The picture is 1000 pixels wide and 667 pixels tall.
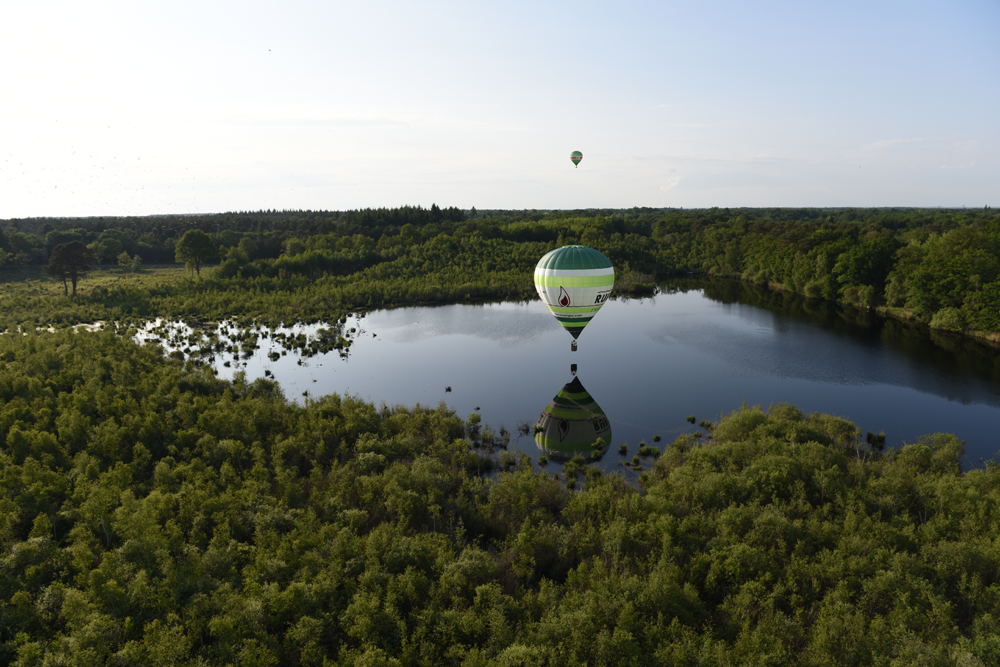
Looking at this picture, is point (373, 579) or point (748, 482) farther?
point (748, 482)

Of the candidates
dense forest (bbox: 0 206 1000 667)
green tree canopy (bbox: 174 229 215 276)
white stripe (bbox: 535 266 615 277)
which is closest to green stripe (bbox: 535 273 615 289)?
white stripe (bbox: 535 266 615 277)

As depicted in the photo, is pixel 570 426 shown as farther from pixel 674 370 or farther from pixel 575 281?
pixel 674 370

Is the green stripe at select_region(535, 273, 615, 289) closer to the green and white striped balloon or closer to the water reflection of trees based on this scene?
the green and white striped balloon

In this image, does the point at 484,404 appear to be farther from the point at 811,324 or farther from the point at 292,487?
the point at 811,324

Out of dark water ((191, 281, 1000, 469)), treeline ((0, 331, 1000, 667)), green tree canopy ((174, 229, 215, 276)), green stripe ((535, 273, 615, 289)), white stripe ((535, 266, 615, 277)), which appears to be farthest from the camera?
green tree canopy ((174, 229, 215, 276))

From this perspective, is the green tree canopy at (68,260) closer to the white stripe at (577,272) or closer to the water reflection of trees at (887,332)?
the white stripe at (577,272)

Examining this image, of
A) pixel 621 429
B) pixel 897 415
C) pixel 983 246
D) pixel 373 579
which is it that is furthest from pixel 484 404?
pixel 983 246
